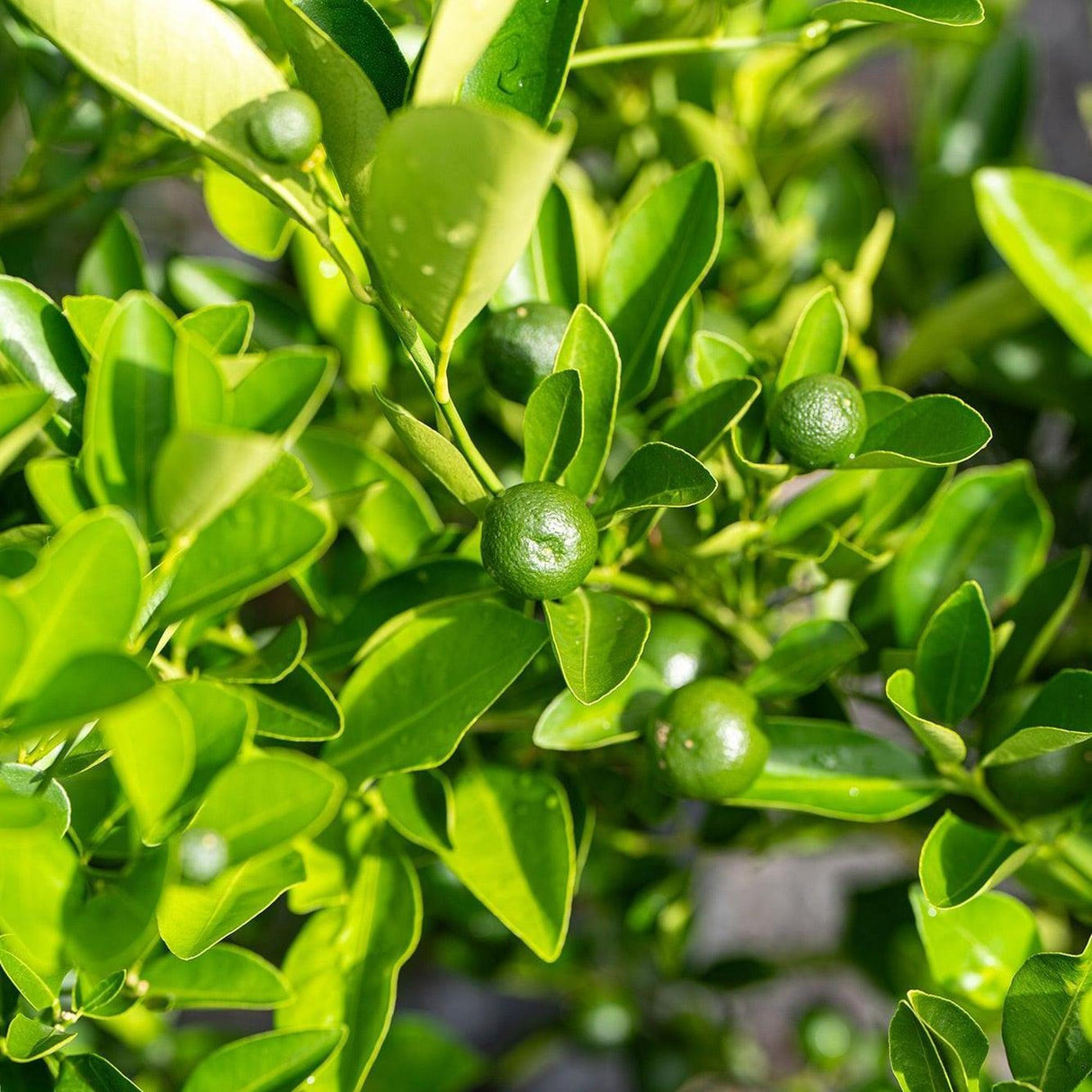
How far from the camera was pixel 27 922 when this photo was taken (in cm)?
43

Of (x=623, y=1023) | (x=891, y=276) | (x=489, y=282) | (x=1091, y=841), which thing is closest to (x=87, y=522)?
(x=489, y=282)

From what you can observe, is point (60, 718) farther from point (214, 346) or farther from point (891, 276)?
point (891, 276)

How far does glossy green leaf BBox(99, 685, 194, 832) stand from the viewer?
0.35 metres

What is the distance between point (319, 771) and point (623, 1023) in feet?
2.63

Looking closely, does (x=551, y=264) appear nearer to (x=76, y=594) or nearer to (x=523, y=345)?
(x=523, y=345)

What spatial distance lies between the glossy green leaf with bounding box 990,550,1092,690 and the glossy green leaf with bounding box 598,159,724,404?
0.25m

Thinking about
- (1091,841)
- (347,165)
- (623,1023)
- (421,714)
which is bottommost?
(623,1023)

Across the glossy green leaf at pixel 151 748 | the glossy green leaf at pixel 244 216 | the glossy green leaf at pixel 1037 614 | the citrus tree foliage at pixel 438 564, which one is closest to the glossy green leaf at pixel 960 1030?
the citrus tree foliage at pixel 438 564

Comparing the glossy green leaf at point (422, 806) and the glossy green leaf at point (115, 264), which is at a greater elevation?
the glossy green leaf at point (115, 264)

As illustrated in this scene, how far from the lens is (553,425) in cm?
49

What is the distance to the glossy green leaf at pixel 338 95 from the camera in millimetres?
397

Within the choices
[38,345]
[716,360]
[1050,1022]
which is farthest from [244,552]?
[1050,1022]

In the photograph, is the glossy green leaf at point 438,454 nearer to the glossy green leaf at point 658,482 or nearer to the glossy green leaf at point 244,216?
the glossy green leaf at point 658,482

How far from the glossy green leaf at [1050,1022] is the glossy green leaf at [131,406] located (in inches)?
16.9
